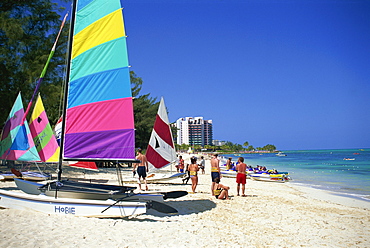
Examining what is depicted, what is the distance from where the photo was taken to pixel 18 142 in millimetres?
10266

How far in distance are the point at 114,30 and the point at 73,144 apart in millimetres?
3076

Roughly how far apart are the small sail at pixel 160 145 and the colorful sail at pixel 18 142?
525 cm

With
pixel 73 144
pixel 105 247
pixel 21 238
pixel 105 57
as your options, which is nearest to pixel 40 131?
pixel 73 144

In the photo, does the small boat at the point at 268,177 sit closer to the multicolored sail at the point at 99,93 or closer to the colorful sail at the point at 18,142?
the colorful sail at the point at 18,142

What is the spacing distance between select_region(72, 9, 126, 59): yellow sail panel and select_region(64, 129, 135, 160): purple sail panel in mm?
2098

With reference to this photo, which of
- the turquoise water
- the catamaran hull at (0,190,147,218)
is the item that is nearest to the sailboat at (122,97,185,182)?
the catamaran hull at (0,190,147,218)

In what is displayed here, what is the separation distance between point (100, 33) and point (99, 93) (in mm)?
1548

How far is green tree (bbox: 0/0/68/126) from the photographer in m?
16.9

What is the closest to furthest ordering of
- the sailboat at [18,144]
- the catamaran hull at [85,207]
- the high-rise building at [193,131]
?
the catamaran hull at [85,207] < the sailboat at [18,144] < the high-rise building at [193,131]

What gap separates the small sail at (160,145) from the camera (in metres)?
13.9

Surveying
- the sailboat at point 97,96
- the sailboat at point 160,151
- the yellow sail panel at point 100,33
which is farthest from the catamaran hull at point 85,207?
the sailboat at point 160,151

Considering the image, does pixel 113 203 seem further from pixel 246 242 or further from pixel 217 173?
pixel 217 173

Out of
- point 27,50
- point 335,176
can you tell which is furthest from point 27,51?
point 335,176

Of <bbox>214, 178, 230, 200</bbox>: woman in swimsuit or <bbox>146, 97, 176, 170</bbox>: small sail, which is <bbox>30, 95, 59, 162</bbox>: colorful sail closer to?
<bbox>146, 97, 176, 170</bbox>: small sail
